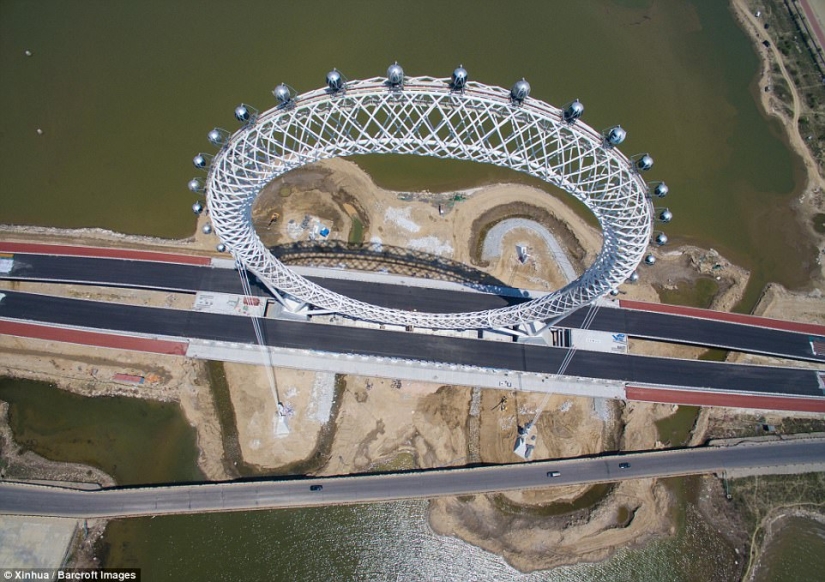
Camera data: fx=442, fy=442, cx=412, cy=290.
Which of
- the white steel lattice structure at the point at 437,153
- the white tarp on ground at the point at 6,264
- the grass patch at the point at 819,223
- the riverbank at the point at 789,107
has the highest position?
the riverbank at the point at 789,107

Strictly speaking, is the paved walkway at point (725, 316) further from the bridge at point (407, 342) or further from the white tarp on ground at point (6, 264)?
the white tarp on ground at point (6, 264)

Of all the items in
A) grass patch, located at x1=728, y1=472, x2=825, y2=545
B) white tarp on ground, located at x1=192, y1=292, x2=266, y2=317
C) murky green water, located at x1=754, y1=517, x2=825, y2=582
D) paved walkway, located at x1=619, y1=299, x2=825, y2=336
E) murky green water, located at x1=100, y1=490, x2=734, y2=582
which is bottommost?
murky green water, located at x1=100, y1=490, x2=734, y2=582

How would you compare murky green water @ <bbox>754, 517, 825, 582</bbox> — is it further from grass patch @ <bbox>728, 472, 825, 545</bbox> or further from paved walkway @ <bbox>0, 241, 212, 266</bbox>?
paved walkway @ <bbox>0, 241, 212, 266</bbox>

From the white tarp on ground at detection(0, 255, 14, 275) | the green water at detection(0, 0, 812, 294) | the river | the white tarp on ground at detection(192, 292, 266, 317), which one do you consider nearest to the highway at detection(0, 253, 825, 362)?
the white tarp on ground at detection(0, 255, 14, 275)

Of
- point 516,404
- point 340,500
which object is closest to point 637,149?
point 516,404

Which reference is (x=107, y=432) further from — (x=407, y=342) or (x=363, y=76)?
(x=363, y=76)

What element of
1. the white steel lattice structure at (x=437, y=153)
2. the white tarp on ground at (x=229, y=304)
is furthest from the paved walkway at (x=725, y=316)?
the white tarp on ground at (x=229, y=304)
